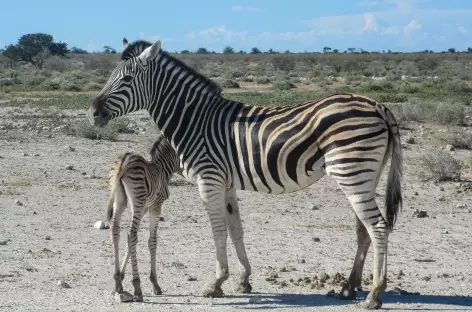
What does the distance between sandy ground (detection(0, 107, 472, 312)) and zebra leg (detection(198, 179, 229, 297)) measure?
0.15 metres

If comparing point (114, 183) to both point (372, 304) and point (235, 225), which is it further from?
point (372, 304)

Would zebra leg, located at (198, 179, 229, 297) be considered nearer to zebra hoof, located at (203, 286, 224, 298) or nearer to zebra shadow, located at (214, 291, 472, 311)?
zebra hoof, located at (203, 286, 224, 298)

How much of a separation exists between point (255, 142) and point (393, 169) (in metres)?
1.40

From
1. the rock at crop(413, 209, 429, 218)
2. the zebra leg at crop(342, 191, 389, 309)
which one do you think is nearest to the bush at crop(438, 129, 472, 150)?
the rock at crop(413, 209, 429, 218)

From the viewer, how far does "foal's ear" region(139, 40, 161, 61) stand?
836cm

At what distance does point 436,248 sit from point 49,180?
Result: 765 cm

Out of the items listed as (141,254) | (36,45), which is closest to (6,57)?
(36,45)

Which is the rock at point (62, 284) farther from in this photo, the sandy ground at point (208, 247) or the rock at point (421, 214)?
the rock at point (421, 214)

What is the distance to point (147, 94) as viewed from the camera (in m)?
8.50

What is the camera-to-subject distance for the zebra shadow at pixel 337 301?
307 inches

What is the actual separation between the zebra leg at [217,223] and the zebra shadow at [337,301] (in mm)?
250

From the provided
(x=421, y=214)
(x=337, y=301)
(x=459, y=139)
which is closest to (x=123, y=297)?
(x=337, y=301)

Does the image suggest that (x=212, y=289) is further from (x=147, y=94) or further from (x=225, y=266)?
(x=147, y=94)

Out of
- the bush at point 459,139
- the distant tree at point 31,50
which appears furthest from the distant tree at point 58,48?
the bush at point 459,139
